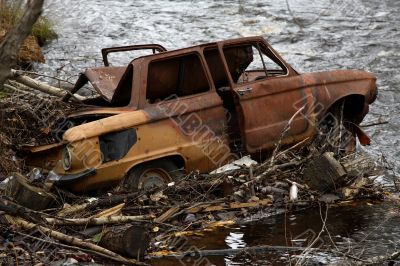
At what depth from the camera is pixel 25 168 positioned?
25.5 feet

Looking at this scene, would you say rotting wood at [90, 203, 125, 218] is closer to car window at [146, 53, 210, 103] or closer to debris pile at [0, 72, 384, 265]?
debris pile at [0, 72, 384, 265]

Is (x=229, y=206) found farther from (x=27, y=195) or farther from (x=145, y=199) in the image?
(x=27, y=195)

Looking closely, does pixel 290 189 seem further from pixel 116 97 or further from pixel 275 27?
pixel 275 27

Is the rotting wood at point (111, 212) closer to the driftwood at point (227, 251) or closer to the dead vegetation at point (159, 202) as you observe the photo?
the dead vegetation at point (159, 202)

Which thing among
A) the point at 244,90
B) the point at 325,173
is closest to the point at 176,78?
the point at 244,90

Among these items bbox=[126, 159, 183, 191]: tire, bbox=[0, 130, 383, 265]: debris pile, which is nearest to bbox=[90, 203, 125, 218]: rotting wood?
bbox=[0, 130, 383, 265]: debris pile

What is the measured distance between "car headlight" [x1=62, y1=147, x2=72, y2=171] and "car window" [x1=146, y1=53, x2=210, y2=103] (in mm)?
1231

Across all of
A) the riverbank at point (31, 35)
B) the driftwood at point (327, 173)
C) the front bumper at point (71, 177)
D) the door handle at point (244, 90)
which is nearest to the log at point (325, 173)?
the driftwood at point (327, 173)

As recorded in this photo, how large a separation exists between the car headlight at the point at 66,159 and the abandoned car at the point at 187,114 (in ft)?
0.04

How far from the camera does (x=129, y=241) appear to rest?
5.71m

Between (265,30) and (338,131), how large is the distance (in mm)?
7198

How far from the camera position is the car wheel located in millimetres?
8398

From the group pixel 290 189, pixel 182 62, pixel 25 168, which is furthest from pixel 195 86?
pixel 25 168

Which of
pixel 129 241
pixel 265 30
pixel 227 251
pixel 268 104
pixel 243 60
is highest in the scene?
pixel 243 60
